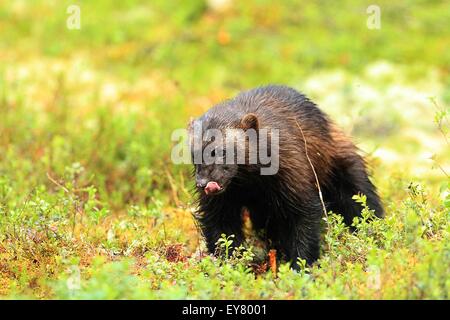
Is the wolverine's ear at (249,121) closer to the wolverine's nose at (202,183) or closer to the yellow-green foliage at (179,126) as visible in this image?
the wolverine's nose at (202,183)

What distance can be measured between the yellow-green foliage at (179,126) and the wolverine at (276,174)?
9.6 inches

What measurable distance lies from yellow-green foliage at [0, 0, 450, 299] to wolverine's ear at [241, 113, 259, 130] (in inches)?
34.9

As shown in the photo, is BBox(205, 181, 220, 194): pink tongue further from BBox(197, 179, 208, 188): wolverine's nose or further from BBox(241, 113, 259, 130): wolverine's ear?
BBox(241, 113, 259, 130): wolverine's ear

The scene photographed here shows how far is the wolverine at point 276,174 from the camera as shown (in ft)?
18.4

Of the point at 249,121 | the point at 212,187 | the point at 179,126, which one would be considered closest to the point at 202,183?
the point at 212,187

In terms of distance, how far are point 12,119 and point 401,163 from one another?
477cm

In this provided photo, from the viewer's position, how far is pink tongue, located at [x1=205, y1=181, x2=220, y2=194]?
214 inches

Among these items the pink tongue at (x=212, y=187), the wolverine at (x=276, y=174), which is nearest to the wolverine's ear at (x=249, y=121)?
the wolverine at (x=276, y=174)

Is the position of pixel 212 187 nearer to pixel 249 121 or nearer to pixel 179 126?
pixel 249 121

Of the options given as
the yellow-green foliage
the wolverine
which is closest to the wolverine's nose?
the wolverine

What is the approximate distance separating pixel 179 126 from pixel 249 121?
4.01 meters

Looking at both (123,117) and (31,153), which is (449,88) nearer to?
(123,117)

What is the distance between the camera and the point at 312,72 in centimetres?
1290

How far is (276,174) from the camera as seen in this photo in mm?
5770
